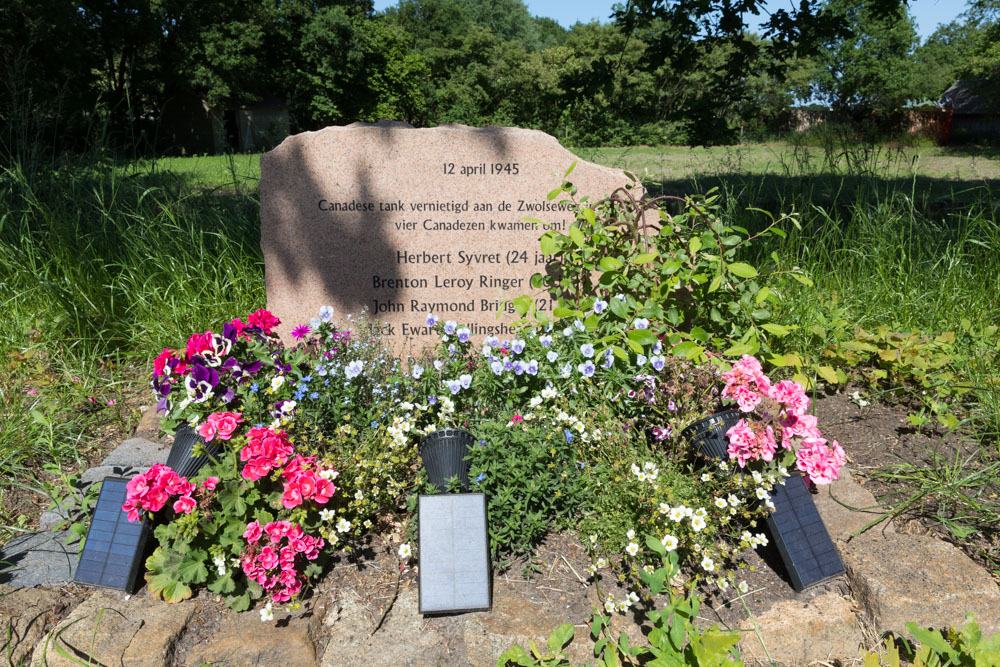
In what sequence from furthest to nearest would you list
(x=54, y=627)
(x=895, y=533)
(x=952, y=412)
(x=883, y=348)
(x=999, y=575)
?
(x=883, y=348) → (x=952, y=412) → (x=895, y=533) → (x=999, y=575) → (x=54, y=627)

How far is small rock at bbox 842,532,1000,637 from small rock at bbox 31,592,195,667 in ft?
6.96

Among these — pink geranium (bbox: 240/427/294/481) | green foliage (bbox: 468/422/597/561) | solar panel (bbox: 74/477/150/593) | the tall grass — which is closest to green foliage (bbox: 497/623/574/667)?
green foliage (bbox: 468/422/597/561)

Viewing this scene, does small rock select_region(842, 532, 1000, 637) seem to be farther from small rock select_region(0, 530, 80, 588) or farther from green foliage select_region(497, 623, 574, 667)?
small rock select_region(0, 530, 80, 588)

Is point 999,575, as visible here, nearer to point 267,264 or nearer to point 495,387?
point 495,387

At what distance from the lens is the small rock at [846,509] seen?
2221mm

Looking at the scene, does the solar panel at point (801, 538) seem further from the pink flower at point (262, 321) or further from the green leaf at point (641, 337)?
the pink flower at point (262, 321)

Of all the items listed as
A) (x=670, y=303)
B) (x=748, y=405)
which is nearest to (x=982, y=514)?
(x=748, y=405)

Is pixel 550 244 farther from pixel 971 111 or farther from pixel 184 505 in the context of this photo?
pixel 971 111

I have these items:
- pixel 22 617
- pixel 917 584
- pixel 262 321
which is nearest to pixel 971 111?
pixel 917 584

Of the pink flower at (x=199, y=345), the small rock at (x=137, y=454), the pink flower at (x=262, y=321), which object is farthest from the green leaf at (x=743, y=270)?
the small rock at (x=137, y=454)

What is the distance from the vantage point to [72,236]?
3746 millimetres

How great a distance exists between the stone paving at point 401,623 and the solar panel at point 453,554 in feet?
0.19

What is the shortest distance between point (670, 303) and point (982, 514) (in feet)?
4.58

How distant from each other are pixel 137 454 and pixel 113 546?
706 millimetres
